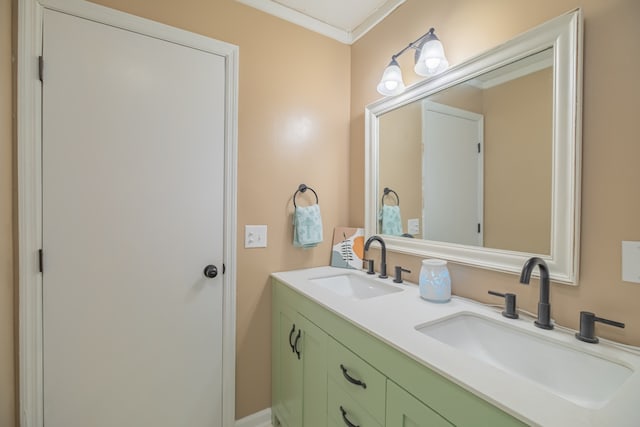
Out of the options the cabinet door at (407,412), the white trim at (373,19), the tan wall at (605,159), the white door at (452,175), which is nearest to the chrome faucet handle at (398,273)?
the white door at (452,175)

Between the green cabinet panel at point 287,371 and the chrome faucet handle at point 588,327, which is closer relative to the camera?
the chrome faucet handle at point 588,327

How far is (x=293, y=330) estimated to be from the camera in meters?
1.45

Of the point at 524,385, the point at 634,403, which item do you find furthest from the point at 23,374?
the point at 634,403

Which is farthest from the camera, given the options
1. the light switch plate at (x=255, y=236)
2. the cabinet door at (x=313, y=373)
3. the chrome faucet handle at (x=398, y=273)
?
the light switch plate at (x=255, y=236)

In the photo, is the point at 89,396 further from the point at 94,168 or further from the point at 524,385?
the point at 524,385

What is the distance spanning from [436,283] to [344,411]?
62 centimetres

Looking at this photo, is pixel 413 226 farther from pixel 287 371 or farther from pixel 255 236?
pixel 287 371

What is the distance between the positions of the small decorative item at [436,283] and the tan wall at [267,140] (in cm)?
79

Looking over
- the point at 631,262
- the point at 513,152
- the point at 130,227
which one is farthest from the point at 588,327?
the point at 130,227

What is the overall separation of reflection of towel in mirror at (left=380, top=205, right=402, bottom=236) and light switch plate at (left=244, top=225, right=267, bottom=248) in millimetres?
728

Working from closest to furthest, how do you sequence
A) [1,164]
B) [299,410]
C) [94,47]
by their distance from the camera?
[1,164]
[94,47]
[299,410]

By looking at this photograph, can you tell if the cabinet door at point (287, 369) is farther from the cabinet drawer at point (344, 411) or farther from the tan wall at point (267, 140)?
the cabinet drawer at point (344, 411)

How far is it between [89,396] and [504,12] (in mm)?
2406

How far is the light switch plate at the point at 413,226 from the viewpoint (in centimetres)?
155
